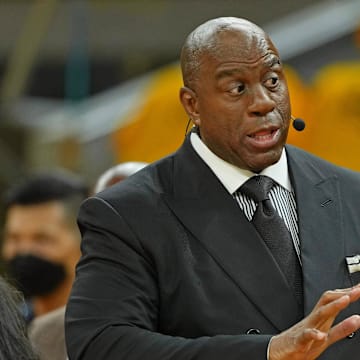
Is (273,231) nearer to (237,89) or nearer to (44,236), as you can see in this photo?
(237,89)

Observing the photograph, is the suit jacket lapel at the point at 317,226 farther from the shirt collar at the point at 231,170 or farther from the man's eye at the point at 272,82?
the man's eye at the point at 272,82

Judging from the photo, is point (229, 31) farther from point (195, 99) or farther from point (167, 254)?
point (167, 254)

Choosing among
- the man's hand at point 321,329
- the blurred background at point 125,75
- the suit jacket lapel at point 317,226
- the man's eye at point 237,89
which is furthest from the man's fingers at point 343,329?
the blurred background at point 125,75

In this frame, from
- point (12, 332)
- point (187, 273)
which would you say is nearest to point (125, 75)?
point (187, 273)

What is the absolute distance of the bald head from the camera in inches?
139

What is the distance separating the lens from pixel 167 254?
3488 millimetres

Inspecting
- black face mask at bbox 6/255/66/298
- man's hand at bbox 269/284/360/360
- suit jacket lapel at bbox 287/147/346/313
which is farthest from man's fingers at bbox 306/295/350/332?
black face mask at bbox 6/255/66/298

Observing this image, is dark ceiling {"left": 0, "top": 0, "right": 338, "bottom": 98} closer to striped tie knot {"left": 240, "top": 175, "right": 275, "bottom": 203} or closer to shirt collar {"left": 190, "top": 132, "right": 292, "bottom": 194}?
shirt collar {"left": 190, "top": 132, "right": 292, "bottom": 194}

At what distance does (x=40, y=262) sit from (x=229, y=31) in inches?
117

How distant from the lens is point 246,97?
11.4ft

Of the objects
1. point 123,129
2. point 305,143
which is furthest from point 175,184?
point 123,129

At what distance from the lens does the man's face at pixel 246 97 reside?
3.48m

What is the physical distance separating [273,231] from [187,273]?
0.90 feet

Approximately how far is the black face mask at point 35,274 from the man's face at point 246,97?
2.77 metres
